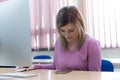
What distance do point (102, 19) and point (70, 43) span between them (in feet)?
5.20

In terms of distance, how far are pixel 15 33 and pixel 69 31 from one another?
2.10 ft

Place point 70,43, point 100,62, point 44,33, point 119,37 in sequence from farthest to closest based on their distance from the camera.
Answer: point 44,33, point 119,37, point 70,43, point 100,62

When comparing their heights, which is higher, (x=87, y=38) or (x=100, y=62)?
(x=87, y=38)

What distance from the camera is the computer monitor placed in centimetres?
136

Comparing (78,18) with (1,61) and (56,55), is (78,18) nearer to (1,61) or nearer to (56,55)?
(56,55)

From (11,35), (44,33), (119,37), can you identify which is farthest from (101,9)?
(11,35)

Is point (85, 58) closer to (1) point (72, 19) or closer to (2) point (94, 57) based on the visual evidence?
(2) point (94, 57)

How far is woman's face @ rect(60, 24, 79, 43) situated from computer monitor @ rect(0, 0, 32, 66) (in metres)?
0.61

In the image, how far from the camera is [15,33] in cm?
140

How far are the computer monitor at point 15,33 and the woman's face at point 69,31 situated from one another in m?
0.61

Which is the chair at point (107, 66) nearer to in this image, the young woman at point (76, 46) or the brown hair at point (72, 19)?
the young woman at point (76, 46)

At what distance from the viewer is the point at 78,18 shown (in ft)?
6.32

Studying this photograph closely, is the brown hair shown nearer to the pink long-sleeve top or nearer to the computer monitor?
the pink long-sleeve top

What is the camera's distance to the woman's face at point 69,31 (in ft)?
6.27
